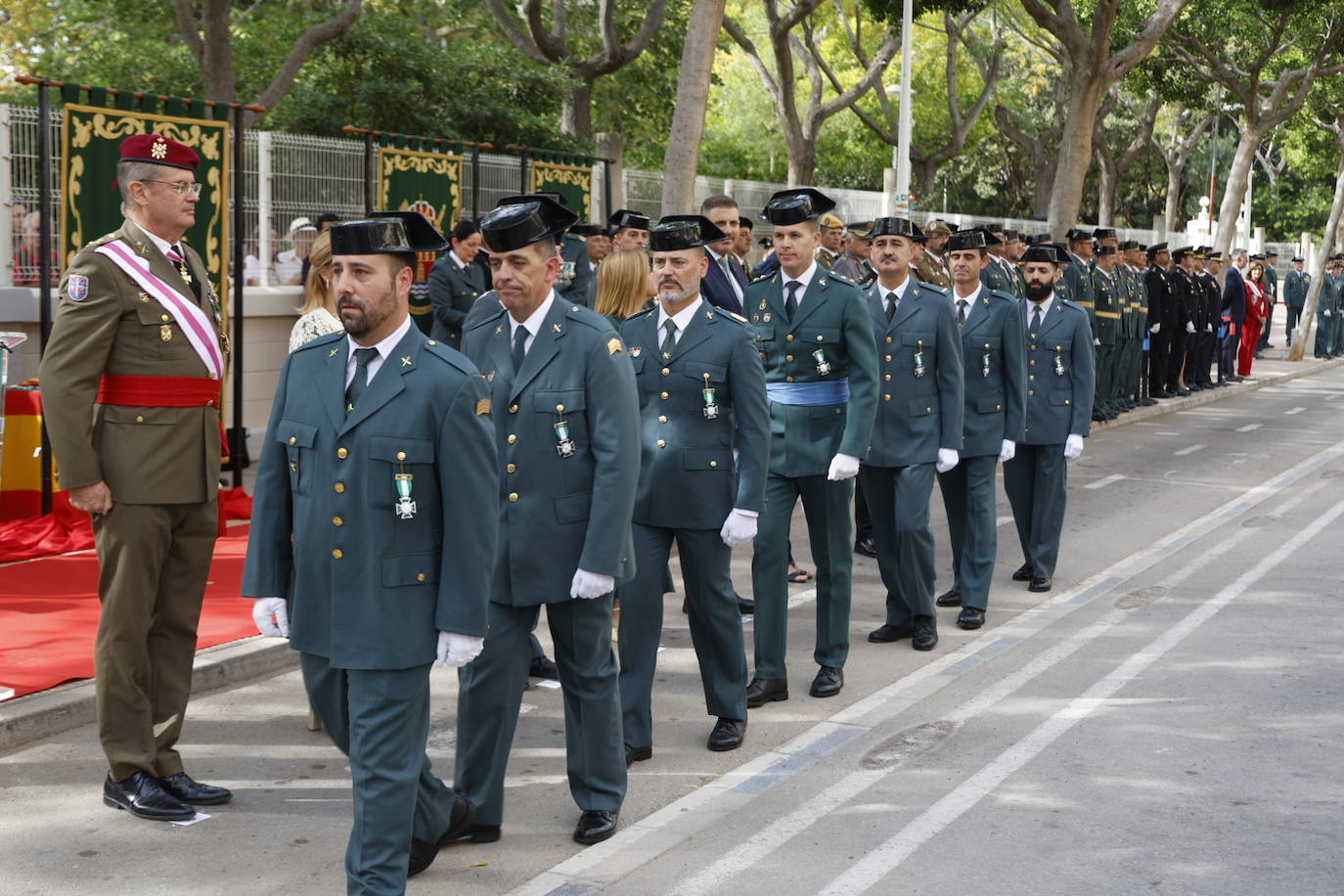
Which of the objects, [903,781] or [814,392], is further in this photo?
[814,392]

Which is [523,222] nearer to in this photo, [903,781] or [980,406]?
[903,781]

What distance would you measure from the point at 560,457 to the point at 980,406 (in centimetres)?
438

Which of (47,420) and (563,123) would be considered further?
(563,123)

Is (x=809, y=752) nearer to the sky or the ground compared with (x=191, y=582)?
nearer to the ground

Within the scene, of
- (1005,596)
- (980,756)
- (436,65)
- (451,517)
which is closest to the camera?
(451,517)

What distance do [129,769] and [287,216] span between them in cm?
940

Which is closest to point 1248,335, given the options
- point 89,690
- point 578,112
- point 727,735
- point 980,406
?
point 578,112

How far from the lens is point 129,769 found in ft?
18.1

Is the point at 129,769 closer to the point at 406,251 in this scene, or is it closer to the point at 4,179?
the point at 406,251

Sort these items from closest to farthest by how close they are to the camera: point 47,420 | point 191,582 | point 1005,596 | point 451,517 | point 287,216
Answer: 1. point 451,517
2. point 47,420
3. point 191,582
4. point 1005,596
5. point 287,216

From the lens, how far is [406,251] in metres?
4.31

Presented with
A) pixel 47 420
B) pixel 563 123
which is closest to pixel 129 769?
pixel 47 420

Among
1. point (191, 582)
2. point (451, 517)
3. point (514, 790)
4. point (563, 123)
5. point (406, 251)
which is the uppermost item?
point (563, 123)

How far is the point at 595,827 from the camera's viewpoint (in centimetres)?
535
